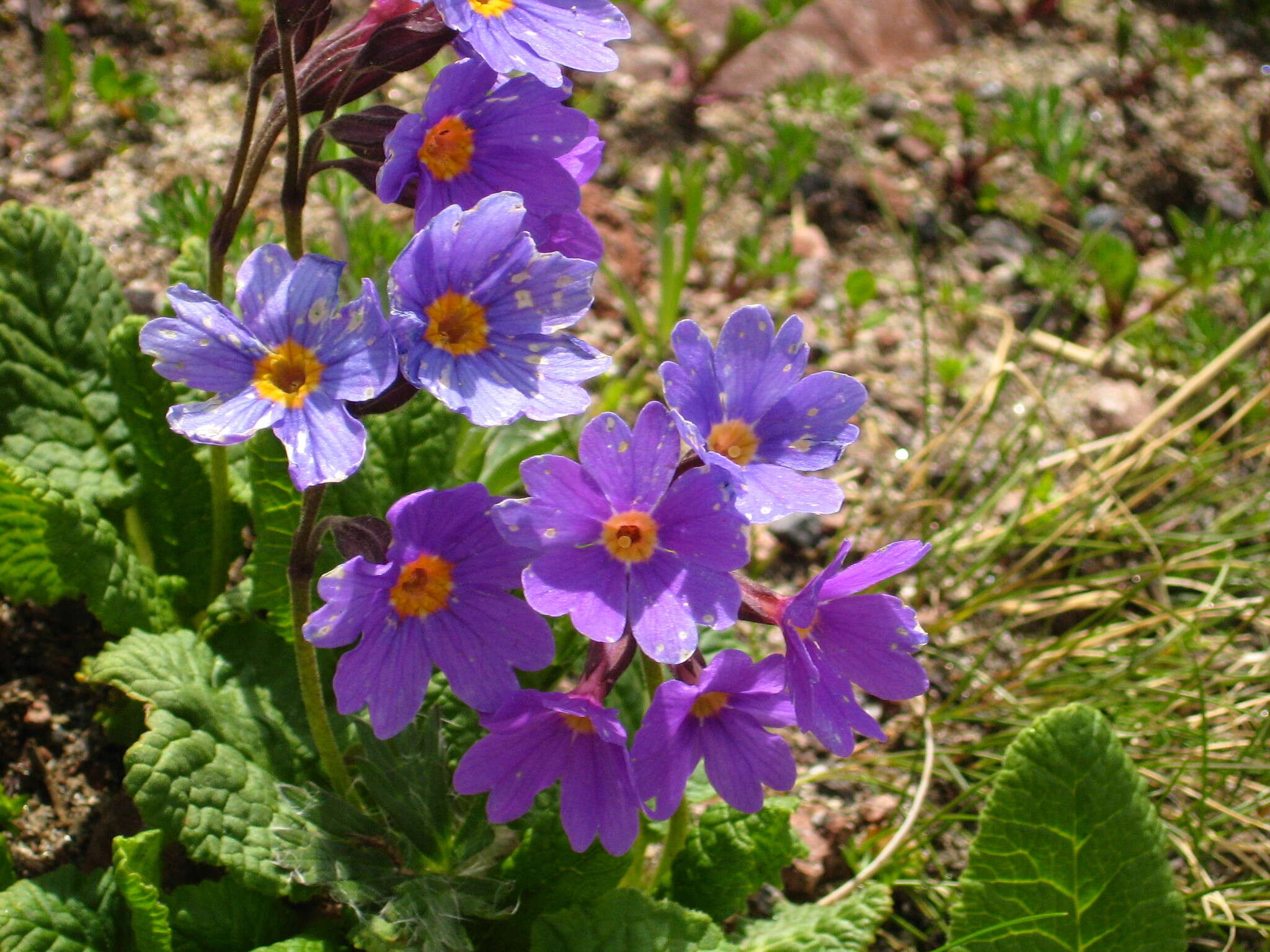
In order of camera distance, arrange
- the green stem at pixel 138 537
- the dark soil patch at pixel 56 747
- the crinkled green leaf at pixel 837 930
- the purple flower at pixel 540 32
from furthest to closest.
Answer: the green stem at pixel 138 537
the dark soil patch at pixel 56 747
the crinkled green leaf at pixel 837 930
the purple flower at pixel 540 32

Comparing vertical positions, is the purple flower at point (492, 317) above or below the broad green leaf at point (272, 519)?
above

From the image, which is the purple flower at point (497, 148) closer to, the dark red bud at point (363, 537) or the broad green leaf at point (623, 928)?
the dark red bud at point (363, 537)

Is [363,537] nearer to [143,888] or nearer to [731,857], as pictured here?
[143,888]

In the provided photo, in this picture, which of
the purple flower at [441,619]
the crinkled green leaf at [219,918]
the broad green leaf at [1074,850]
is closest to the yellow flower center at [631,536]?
the purple flower at [441,619]

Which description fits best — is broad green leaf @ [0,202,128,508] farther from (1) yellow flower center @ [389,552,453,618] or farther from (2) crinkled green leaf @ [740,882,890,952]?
(2) crinkled green leaf @ [740,882,890,952]

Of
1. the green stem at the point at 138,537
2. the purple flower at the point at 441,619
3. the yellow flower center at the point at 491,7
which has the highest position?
the yellow flower center at the point at 491,7

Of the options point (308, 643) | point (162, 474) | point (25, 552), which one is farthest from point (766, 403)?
point (25, 552)

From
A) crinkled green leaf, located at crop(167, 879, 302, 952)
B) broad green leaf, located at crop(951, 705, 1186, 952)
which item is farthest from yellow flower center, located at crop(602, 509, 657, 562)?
crinkled green leaf, located at crop(167, 879, 302, 952)
